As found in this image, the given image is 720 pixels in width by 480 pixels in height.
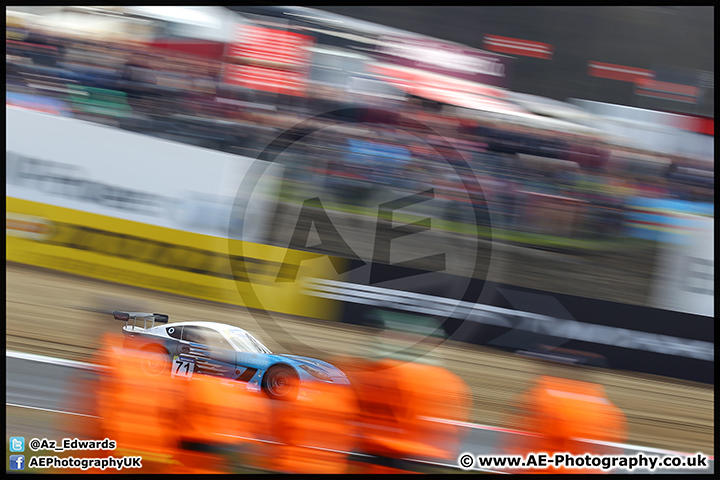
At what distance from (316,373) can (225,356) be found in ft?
1.44

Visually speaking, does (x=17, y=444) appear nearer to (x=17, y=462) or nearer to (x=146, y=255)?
(x=17, y=462)

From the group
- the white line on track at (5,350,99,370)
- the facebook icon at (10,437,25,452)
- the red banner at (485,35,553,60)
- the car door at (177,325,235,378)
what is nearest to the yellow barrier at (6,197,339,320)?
the white line on track at (5,350,99,370)

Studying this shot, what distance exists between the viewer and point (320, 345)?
415 centimetres

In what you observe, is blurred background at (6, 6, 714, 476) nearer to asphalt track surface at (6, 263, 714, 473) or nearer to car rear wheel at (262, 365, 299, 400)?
asphalt track surface at (6, 263, 714, 473)

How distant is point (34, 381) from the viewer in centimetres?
327

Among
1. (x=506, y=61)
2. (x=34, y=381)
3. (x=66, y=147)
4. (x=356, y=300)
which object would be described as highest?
(x=506, y=61)

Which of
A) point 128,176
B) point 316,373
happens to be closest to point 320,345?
point 316,373

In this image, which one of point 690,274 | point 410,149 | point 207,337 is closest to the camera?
point 207,337

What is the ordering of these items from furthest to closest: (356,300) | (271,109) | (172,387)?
(271,109), (356,300), (172,387)

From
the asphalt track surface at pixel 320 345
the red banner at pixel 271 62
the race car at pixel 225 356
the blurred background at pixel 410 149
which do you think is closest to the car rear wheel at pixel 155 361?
the race car at pixel 225 356

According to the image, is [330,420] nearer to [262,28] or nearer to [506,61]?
[262,28]

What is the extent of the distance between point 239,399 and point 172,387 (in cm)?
25

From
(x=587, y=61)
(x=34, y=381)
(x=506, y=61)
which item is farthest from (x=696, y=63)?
(x=34, y=381)

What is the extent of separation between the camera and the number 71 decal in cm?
257
